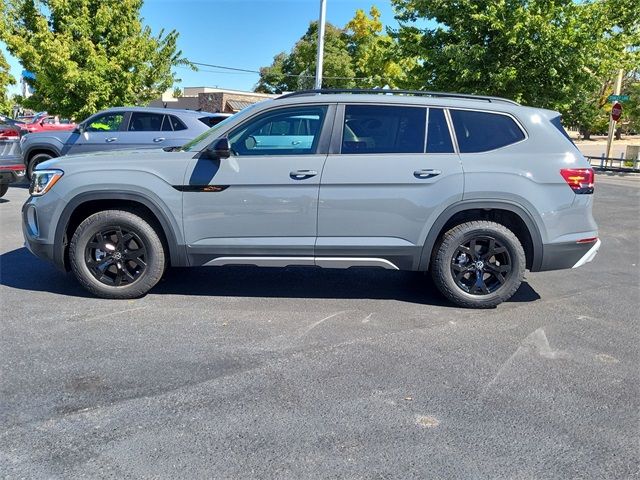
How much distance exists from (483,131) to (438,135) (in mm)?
409

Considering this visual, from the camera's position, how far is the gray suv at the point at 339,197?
479 cm

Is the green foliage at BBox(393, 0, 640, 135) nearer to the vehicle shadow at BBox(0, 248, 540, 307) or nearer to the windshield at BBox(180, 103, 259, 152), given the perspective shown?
the vehicle shadow at BBox(0, 248, 540, 307)

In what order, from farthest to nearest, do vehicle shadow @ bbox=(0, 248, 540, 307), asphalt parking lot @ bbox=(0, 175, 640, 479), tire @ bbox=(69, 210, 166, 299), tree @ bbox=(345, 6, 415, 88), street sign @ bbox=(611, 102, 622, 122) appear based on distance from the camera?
tree @ bbox=(345, 6, 415, 88), street sign @ bbox=(611, 102, 622, 122), vehicle shadow @ bbox=(0, 248, 540, 307), tire @ bbox=(69, 210, 166, 299), asphalt parking lot @ bbox=(0, 175, 640, 479)

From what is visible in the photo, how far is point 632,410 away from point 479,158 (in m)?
2.37

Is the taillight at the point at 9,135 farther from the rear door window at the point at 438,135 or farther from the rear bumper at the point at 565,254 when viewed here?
the rear bumper at the point at 565,254

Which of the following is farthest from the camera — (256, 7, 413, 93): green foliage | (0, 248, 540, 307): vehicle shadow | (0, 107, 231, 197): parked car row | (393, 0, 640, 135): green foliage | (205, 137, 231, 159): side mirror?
(256, 7, 413, 93): green foliage

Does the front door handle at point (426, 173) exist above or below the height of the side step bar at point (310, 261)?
above

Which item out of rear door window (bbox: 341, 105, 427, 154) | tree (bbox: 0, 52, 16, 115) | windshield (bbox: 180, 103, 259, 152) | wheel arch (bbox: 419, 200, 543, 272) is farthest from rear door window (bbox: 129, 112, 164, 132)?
tree (bbox: 0, 52, 16, 115)

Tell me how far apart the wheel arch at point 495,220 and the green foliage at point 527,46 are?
1269 cm

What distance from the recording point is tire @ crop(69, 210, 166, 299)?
4.89 m

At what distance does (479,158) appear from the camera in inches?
192

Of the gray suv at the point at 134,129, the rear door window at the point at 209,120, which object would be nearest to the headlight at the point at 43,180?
the gray suv at the point at 134,129

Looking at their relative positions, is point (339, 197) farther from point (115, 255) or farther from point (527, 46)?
point (527, 46)

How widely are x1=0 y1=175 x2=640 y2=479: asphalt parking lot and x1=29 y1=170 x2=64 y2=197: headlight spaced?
0.94m
